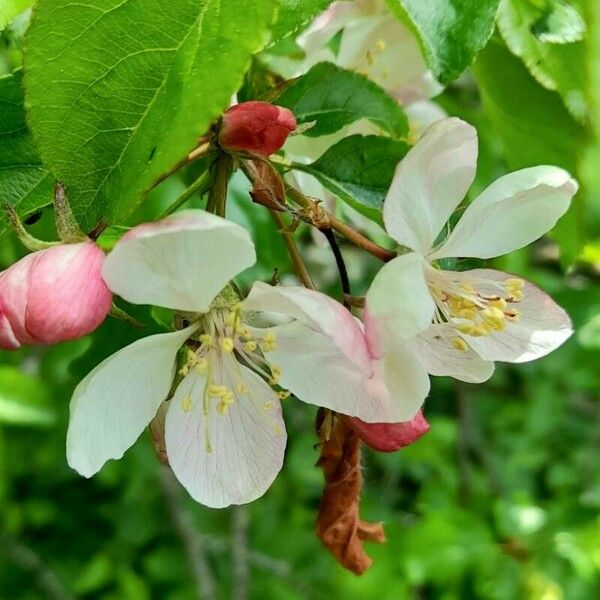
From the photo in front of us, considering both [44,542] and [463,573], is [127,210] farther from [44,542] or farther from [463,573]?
[44,542]

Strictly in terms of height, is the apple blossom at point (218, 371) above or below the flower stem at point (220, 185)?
below

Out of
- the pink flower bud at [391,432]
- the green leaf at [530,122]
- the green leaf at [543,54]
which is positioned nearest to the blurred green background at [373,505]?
the green leaf at [530,122]

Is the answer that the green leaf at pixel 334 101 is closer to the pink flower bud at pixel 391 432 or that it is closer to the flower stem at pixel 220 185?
the flower stem at pixel 220 185

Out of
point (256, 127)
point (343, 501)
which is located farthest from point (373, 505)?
point (256, 127)

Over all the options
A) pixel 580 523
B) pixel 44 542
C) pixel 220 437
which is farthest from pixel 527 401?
pixel 220 437

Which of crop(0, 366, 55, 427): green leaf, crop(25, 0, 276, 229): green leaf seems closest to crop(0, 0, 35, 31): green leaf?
crop(25, 0, 276, 229): green leaf

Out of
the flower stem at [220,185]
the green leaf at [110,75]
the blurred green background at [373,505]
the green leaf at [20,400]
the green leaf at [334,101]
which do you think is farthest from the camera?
the blurred green background at [373,505]
